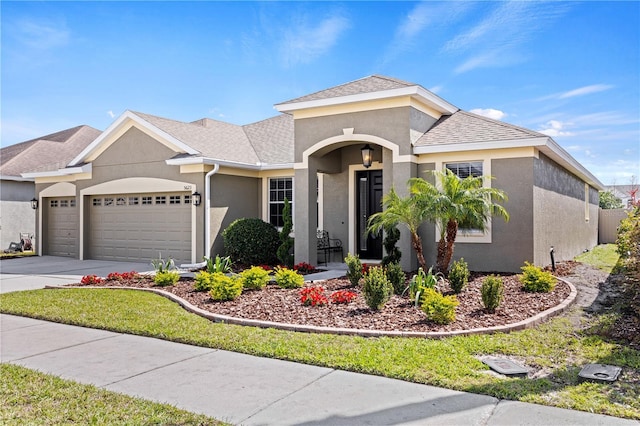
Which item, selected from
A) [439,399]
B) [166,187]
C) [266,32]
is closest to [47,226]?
[166,187]

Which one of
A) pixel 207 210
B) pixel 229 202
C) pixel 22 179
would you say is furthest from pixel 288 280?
pixel 22 179

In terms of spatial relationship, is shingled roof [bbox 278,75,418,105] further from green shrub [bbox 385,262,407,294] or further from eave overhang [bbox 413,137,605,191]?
green shrub [bbox 385,262,407,294]

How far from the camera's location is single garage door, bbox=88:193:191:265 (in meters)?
15.9

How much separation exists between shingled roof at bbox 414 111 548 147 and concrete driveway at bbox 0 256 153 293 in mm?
9266

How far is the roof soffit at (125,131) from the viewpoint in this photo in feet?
51.4

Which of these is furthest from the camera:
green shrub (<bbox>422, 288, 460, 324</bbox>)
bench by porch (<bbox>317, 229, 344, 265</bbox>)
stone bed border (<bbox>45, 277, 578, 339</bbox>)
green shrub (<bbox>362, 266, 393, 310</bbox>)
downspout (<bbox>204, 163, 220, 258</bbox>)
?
downspout (<bbox>204, 163, 220, 258</bbox>)

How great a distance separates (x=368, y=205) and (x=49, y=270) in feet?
33.3

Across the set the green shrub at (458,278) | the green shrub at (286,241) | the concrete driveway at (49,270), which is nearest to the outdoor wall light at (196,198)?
the concrete driveway at (49,270)

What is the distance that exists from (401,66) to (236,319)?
37.2ft

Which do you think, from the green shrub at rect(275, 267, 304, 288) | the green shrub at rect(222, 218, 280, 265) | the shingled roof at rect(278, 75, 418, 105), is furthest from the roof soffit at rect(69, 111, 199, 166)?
the green shrub at rect(275, 267, 304, 288)

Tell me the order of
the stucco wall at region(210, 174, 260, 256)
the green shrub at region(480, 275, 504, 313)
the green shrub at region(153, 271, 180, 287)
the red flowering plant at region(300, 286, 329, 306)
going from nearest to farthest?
the green shrub at region(480, 275, 504, 313), the red flowering plant at region(300, 286, 329, 306), the green shrub at region(153, 271, 180, 287), the stucco wall at region(210, 174, 260, 256)

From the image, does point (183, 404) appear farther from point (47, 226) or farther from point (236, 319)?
point (47, 226)

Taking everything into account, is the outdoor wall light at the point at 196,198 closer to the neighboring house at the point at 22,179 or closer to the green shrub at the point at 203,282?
the green shrub at the point at 203,282

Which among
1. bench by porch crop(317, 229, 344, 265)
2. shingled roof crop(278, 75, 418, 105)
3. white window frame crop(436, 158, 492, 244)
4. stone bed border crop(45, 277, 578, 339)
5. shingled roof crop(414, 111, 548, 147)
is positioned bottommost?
stone bed border crop(45, 277, 578, 339)
